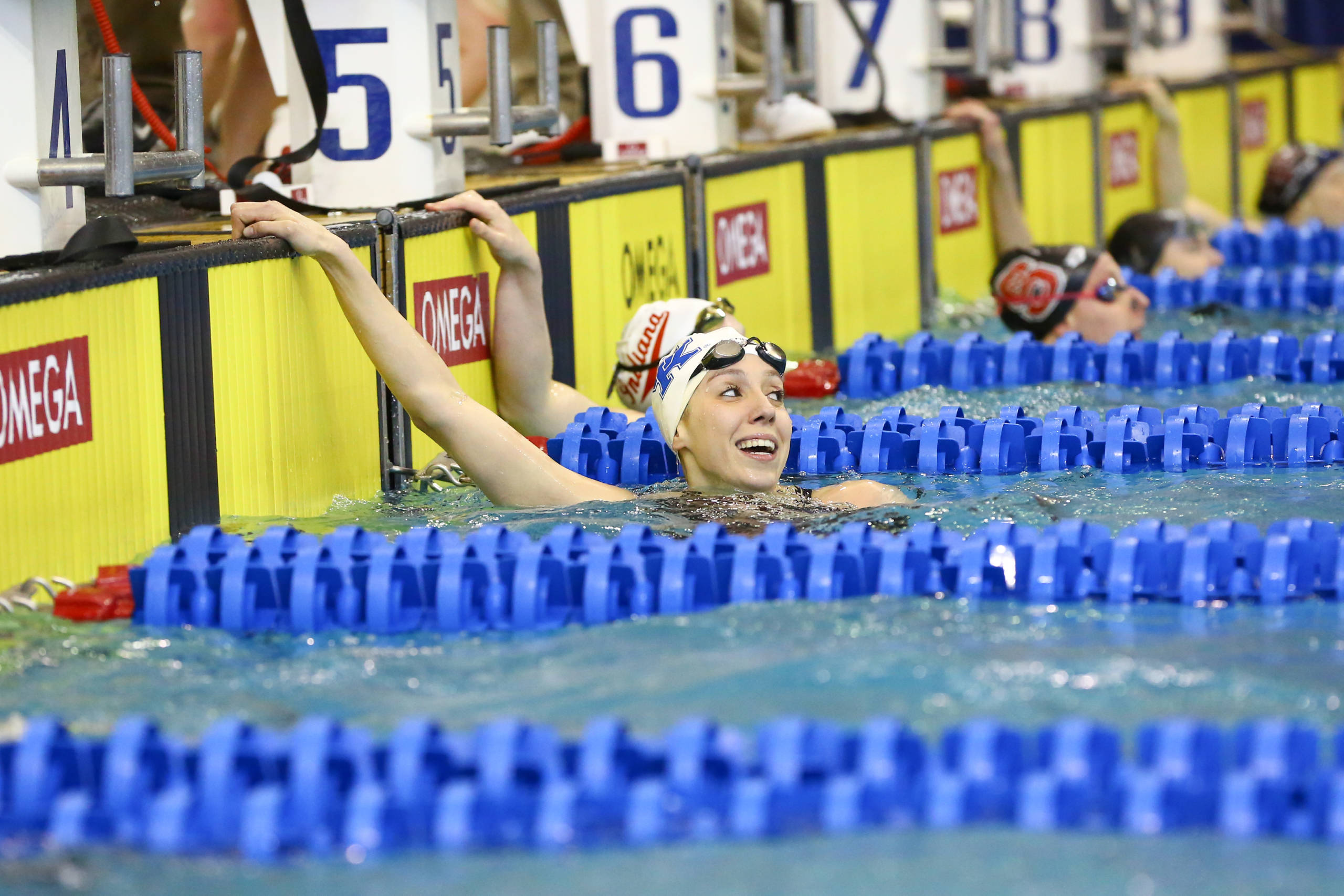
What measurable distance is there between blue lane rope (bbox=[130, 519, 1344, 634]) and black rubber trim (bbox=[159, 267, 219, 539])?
0.33 meters

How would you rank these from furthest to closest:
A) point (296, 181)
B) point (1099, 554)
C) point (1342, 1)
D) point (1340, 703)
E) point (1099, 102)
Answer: point (1342, 1) → point (1099, 102) → point (296, 181) → point (1099, 554) → point (1340, 703)

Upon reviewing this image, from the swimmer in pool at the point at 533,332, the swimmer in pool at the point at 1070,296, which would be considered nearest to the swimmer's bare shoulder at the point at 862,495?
the swimmer in pool at the point at 533,332

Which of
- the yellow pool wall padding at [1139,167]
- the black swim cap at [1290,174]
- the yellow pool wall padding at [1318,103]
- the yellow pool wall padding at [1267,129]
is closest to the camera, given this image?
the yellow pool wall padding at [1139,167]

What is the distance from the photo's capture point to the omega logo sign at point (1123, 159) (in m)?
9.02

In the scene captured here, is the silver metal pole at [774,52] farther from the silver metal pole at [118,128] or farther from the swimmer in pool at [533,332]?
the silver metal pole at [118,128]

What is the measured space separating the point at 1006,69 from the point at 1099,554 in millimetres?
5140

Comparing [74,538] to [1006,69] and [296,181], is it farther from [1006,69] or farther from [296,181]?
[1006,69]

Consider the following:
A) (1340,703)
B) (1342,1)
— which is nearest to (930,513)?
(1340,703)

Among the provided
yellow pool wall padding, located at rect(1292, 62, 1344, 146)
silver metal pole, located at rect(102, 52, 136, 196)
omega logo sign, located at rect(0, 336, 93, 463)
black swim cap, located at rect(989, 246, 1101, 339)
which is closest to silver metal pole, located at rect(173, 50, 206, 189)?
silver metal pole, located at rect(102, 52, 136, 196)

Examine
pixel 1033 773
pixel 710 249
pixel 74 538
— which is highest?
pixel 710 249

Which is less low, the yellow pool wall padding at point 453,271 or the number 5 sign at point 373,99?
the number 5 sign at point 373,99

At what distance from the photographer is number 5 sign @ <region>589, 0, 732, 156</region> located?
247 inches

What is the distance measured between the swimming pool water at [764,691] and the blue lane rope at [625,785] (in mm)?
43

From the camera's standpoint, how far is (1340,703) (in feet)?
8.83
